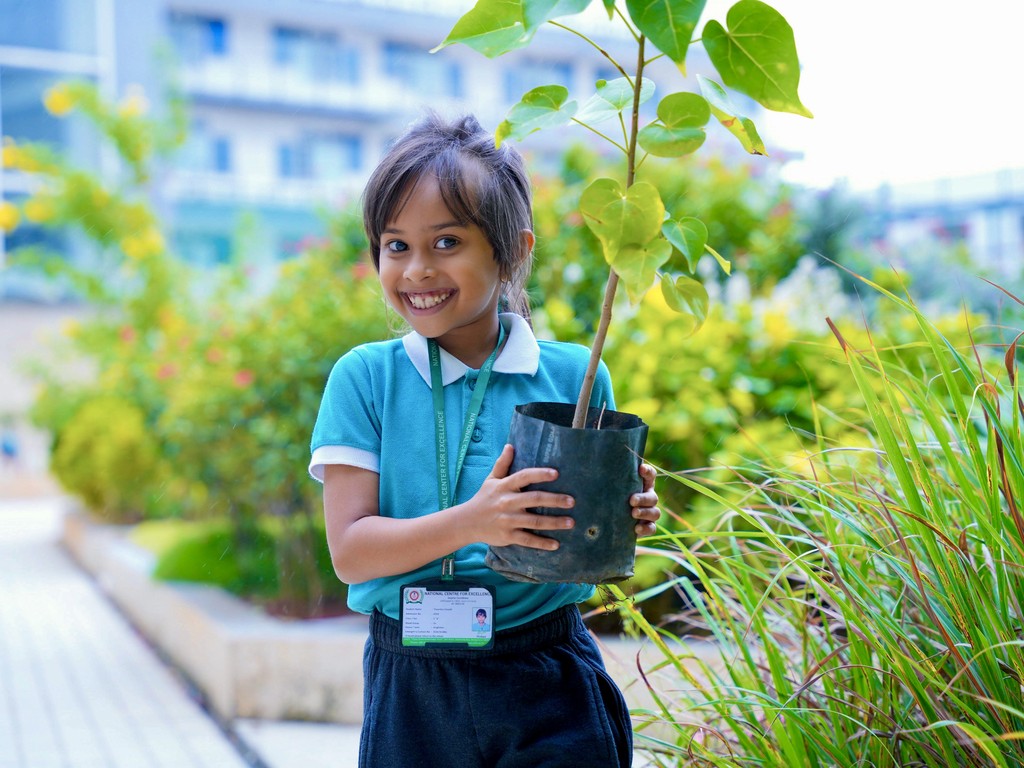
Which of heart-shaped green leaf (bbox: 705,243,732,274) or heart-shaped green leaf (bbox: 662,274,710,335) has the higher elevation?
heart-shaped green leaf (bbox: 705,243,732,274)

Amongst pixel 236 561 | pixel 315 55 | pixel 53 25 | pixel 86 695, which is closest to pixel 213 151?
pixel 315 55

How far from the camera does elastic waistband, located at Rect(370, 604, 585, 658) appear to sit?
4.62 feet

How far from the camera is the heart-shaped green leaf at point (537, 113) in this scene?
116 cm

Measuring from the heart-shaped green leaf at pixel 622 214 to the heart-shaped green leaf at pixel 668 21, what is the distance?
0.14 meters

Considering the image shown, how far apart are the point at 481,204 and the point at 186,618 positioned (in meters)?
3.34

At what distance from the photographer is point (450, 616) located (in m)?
1.39

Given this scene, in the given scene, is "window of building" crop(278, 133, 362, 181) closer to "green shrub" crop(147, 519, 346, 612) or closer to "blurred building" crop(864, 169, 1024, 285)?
"blurred building" crop(864, 169, 1024, 285)

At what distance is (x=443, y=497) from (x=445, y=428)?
102mm

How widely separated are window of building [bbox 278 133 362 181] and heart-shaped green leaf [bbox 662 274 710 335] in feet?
71.6

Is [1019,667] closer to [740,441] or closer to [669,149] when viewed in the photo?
[669,149]

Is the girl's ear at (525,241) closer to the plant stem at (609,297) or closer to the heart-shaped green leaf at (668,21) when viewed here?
the plant stem at (609,297)

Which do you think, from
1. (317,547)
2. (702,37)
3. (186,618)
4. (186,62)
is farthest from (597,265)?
(186,62)

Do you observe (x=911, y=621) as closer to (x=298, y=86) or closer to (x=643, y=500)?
(x=643, y=500)

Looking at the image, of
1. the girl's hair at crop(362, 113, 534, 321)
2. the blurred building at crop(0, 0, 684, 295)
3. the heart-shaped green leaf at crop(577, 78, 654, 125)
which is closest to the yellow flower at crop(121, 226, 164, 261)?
the girl's hair at crop(362, 113, 534, 321)
